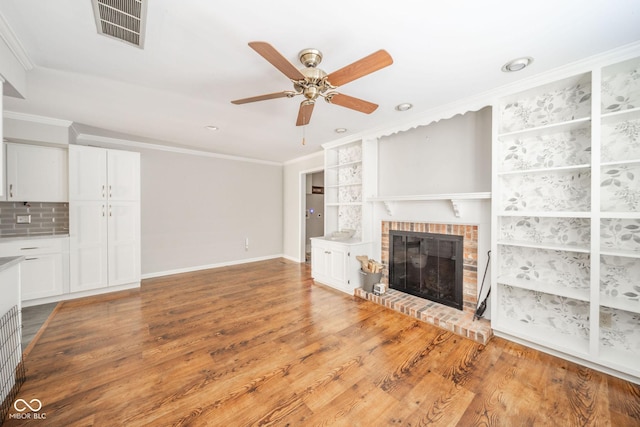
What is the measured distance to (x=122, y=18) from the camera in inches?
60.6

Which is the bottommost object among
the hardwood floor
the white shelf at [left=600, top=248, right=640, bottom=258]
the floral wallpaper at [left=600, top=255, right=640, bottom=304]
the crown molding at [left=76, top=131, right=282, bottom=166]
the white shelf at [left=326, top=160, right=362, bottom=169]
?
the hardwood floor

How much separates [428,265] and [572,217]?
150 centimetres

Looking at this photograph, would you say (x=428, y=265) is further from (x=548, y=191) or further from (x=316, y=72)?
(x=316, y=72)

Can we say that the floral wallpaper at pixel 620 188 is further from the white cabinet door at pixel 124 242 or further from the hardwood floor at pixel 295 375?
the white cabinet door at pixel 124 242


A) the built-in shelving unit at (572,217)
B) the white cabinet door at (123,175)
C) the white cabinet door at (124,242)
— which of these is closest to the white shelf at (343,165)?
the built-in shelving unit at (572,217)

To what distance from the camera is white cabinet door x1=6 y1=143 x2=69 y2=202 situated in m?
3.19

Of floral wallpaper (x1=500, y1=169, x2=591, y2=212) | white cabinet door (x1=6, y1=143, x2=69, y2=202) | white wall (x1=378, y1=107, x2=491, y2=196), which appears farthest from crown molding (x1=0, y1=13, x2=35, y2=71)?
floral wallpaper (x1=500, y1=169, x2=591, y2=212)

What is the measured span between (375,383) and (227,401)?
1.07 m

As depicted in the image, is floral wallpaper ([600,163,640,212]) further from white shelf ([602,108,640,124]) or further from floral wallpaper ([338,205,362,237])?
floral wallpaper ([338,205,362,237])

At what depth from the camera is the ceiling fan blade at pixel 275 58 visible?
4.37ft

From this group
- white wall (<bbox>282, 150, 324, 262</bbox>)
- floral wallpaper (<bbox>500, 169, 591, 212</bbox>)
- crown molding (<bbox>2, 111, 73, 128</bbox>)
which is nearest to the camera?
floral wallpaper (<bbox>500, 169, 591, 212</bbox>)

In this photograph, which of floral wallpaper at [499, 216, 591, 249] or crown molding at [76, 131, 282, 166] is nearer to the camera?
floral wallpaper at [499, 216, 591, 249]

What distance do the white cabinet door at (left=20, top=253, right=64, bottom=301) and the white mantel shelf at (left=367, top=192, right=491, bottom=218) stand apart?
4492 mm

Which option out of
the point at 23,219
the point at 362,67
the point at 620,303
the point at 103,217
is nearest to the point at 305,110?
the point at 362,67
